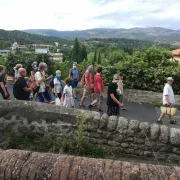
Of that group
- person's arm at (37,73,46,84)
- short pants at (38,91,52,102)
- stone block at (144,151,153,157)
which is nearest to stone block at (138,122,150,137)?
stone block at (144,151,153,157)

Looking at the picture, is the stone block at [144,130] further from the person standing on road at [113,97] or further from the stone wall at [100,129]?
the person standing on road at [113,97]

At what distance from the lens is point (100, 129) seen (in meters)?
5.85

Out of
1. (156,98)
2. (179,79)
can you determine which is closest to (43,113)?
(156,98)

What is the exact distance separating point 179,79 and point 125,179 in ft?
35.2

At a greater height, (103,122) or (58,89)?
(103,122)

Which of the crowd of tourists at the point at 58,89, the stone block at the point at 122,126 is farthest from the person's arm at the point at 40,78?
the stone block at the point at 122,126

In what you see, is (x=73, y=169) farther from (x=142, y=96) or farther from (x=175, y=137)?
(x=142, y=96)

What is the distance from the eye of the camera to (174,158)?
223 inches

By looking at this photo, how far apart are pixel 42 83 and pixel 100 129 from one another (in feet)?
13.5

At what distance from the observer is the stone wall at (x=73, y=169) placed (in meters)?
2.95

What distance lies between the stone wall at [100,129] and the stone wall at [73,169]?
2.54 meters

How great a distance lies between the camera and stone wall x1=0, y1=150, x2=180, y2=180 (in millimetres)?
2953

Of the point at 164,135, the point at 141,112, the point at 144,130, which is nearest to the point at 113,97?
the point at 144,130

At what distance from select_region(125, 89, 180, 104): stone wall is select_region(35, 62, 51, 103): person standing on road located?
4.28m
